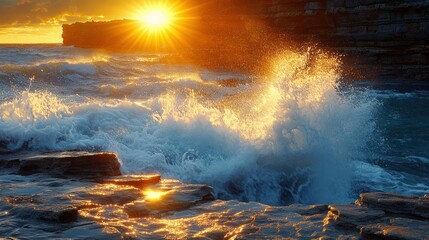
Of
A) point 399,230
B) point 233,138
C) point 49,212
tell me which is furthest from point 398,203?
point 233,138

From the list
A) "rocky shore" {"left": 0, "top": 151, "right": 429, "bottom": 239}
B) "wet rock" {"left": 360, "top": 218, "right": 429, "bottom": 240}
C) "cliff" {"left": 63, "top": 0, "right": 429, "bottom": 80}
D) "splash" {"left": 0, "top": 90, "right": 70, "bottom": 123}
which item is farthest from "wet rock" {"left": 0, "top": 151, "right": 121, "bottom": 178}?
"cliff" {"left": 63, "top": 0, "right": 429, "bottom": 80}

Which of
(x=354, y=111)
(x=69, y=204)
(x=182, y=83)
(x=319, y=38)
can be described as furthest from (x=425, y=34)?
(x=69, y=204)

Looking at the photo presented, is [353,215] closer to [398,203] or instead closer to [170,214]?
[398,203]

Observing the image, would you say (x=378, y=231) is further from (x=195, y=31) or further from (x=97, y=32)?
(x=97, y=32)

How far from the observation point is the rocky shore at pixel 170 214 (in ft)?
11.4

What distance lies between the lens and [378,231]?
11.0 ft

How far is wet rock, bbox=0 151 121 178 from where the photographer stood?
5582 millimetres

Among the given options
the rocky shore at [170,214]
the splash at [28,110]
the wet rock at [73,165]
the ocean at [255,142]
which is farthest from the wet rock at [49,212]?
the splash at [28,110]

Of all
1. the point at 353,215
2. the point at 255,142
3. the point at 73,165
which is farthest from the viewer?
the point at 255,142

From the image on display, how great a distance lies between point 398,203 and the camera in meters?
3.91

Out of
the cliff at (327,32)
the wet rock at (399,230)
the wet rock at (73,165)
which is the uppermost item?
the cliff at (327,32)

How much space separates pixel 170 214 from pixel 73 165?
209 cm

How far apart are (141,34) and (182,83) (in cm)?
7029

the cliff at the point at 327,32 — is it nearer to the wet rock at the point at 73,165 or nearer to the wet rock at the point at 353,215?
the wet rock at the point at 73,165
